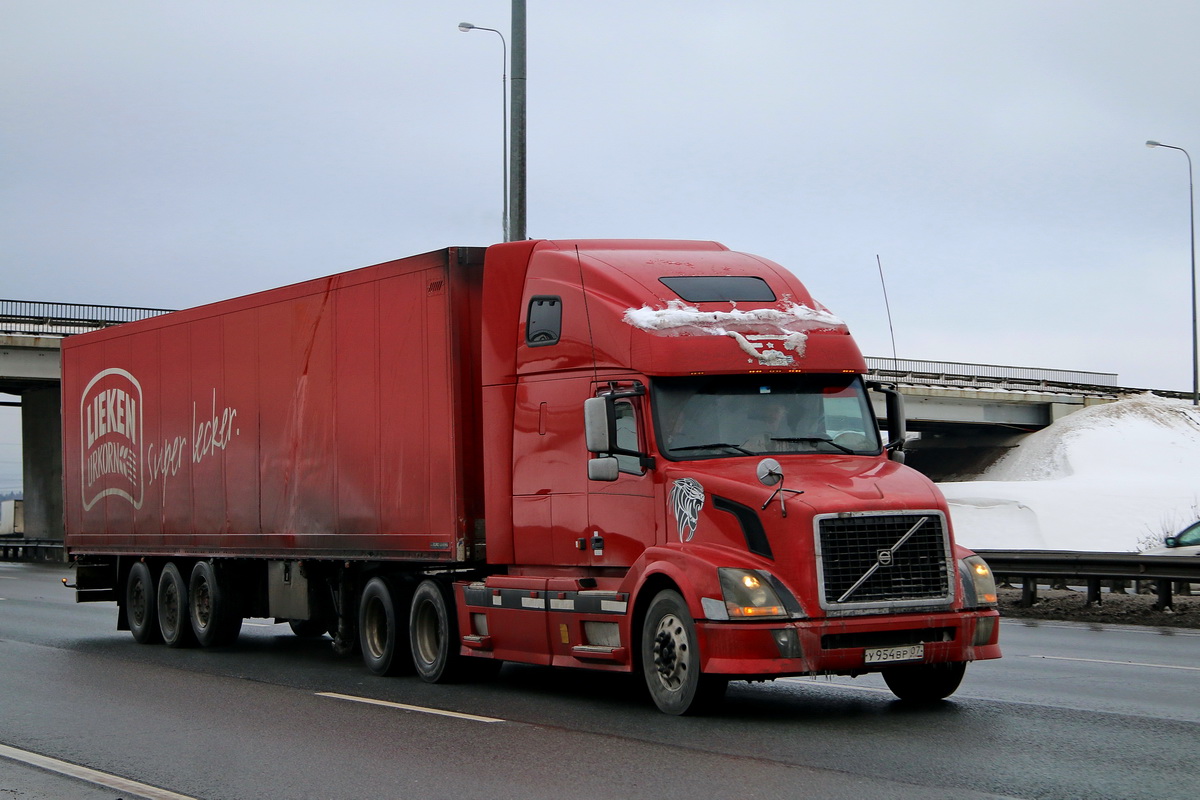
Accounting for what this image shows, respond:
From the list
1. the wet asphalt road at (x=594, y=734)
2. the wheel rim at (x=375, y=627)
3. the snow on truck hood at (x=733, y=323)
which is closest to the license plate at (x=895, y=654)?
the wet asphalt road at (x=594, y=734)

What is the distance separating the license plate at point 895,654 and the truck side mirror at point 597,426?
2.35 m

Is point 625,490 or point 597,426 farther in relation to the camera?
point 625,490

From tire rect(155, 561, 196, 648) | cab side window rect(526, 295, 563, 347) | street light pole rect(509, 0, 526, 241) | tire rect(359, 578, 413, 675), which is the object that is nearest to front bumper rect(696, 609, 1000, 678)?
cab side window rect(526, 295, 563, 347)

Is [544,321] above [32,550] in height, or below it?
above

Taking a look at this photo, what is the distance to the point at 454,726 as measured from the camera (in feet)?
32.3

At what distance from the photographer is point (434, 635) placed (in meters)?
12.8

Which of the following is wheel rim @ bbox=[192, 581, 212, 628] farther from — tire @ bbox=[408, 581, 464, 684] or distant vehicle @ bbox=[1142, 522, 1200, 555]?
distant vehicle @ bbox=[1142, 522, 1200, 555]

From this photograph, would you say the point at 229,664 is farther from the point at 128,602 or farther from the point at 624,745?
the point at 624,745

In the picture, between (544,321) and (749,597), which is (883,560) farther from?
(544,321)

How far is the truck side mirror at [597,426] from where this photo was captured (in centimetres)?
1022

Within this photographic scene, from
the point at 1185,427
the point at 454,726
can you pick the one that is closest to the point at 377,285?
the point at 454,726

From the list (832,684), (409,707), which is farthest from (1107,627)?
(409,707)

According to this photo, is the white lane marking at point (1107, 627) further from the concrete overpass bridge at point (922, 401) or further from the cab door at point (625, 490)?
the concrete overpass bridge at point (922, 401)

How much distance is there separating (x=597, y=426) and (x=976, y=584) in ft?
9.35
